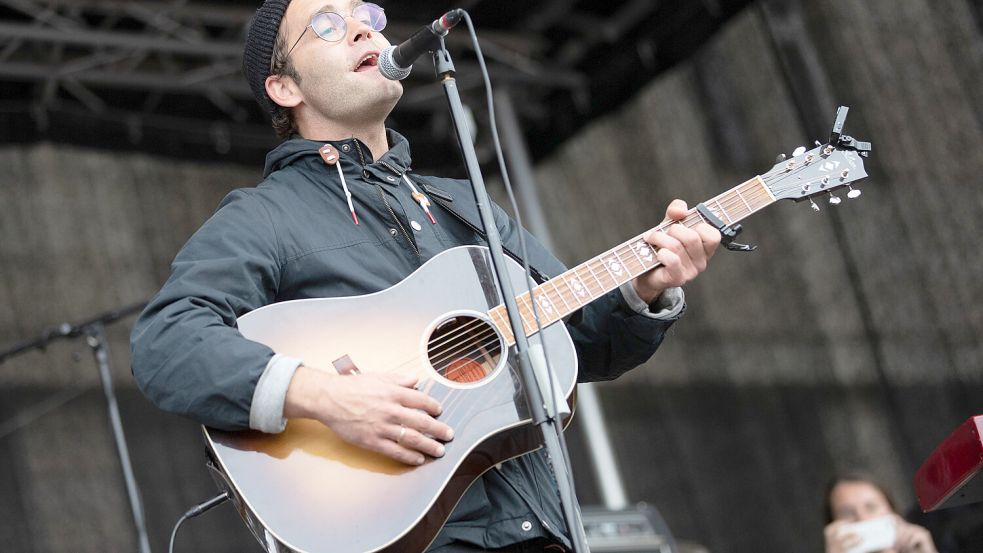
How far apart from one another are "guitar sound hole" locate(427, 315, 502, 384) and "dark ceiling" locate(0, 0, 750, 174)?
15.5 feet

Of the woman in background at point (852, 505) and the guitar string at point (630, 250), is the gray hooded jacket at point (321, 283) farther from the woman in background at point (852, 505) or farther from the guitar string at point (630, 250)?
the woman in background at point (852, 505)

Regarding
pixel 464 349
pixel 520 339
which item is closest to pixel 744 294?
pixel 464 349

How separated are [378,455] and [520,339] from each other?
37 centimetres

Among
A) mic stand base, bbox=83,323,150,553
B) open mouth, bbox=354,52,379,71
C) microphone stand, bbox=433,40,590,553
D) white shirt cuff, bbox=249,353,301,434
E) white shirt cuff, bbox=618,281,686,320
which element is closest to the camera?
microphone stand, bbox=433,40,590,553

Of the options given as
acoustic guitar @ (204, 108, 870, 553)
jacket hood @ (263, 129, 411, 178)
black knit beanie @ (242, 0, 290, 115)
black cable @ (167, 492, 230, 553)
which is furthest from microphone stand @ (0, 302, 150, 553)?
acoustic guitar @ (204, 108, 870, 553)

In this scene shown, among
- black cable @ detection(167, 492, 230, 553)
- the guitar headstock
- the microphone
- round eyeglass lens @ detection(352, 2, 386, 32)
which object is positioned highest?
round eyeglass lens @ detection(352, 2, 386, 32)

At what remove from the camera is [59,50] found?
6828 mm

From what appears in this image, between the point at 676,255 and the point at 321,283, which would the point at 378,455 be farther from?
the point at 676,255

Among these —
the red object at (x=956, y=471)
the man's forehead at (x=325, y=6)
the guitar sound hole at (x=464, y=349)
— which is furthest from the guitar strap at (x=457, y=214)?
the red object at (x=956, y=471)

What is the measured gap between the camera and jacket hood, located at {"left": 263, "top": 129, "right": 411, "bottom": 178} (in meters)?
2.72

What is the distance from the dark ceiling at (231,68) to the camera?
6777 mm

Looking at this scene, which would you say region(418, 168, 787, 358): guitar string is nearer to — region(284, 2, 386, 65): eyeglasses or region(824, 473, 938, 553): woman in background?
region(284, 2, 386, 65): eyeglasses

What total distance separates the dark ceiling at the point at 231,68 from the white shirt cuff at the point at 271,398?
4.87m

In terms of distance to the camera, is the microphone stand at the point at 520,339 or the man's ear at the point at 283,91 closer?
the microphone stand at the point at 520,339
